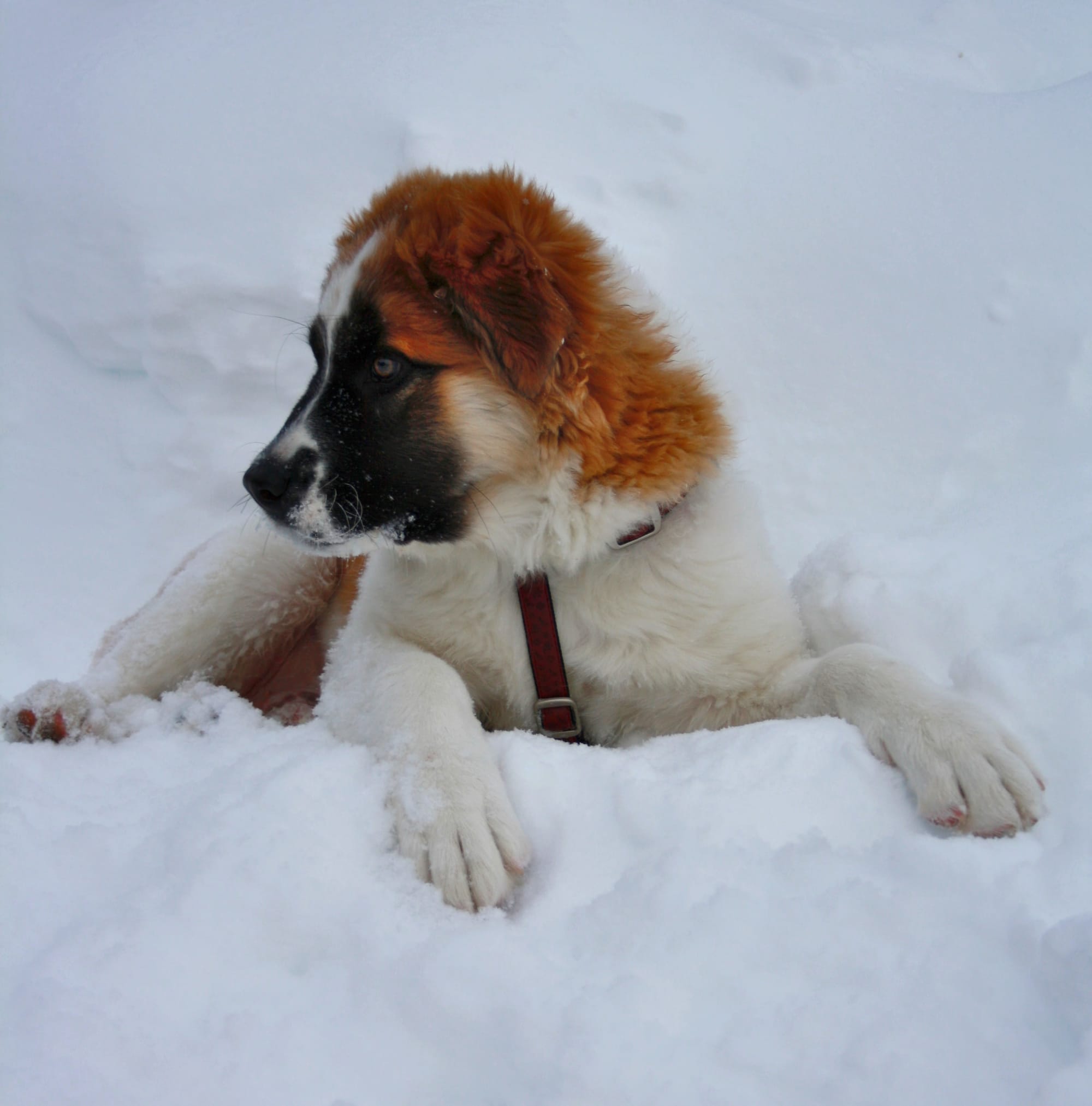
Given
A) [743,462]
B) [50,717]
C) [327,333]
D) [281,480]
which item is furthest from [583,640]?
[743,462]

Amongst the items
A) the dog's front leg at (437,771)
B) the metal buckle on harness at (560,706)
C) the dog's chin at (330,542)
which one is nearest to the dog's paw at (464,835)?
the dog's front leg at (437,771)

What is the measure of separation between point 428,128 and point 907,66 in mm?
2912

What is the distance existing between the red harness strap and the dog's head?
0.76ft

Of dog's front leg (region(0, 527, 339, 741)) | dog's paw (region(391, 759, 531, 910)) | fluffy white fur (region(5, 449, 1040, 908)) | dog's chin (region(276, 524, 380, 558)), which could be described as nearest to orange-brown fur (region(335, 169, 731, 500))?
fluffy white fur (region(5, 449, 1040, 908))

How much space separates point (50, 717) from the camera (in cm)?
216

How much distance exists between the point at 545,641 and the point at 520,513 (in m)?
0.33

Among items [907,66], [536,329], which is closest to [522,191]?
[536,329]

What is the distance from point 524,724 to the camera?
223 cm

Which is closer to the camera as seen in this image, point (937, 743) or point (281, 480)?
point (937, 743)

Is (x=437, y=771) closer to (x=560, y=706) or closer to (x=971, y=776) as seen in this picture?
(x=560, y=706)

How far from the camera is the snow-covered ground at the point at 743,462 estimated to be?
3.80 feet

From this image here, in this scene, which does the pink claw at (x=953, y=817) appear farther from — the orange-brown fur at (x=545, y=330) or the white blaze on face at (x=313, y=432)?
the white blaze on face at (x=313, y=432)

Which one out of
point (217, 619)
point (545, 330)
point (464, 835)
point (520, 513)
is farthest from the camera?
point (217, 619)

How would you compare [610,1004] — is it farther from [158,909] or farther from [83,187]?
[83,187]
